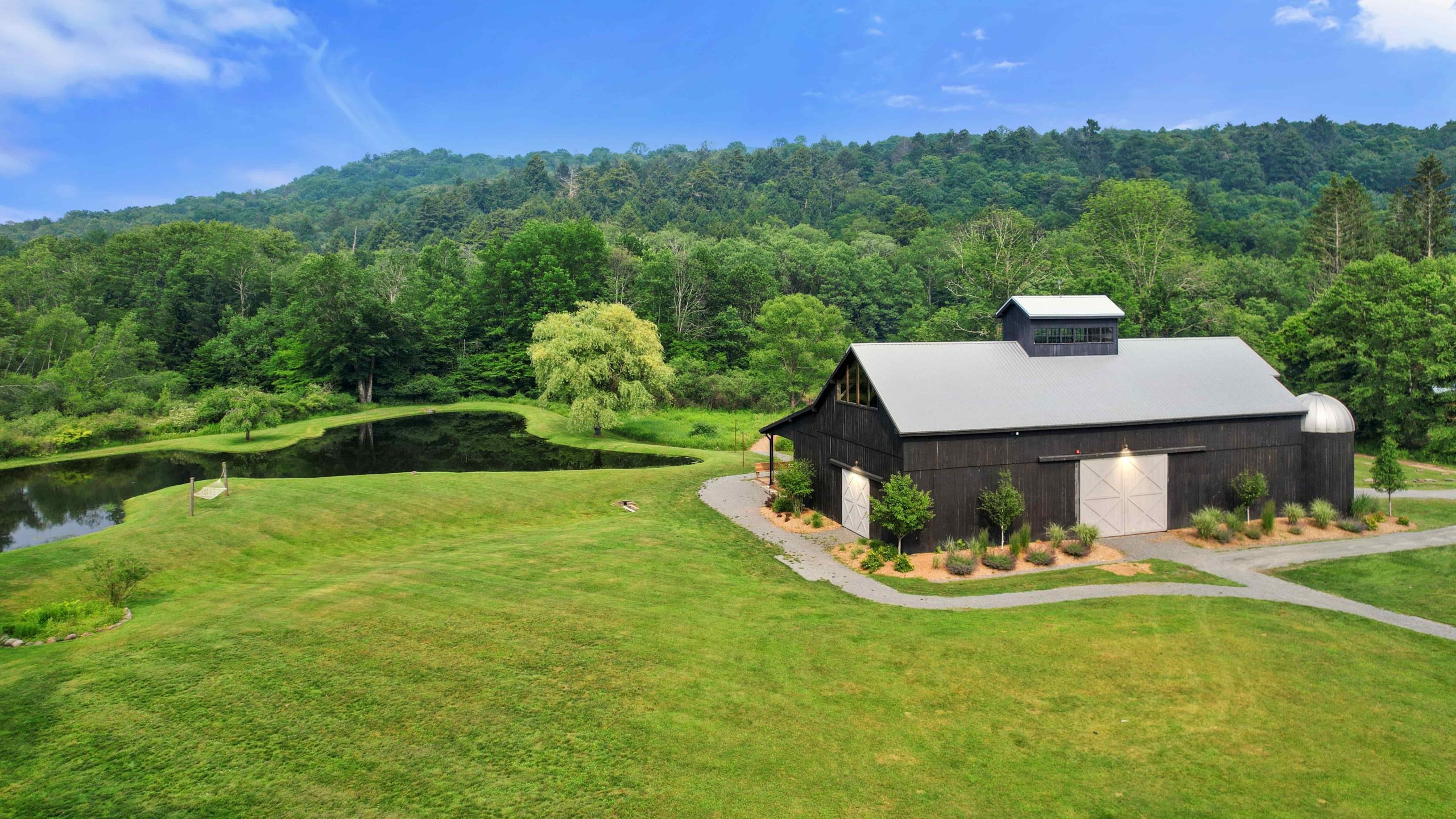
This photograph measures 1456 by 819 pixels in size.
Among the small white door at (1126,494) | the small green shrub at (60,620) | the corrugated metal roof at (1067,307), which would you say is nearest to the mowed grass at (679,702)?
the small green shrub at (60,620)

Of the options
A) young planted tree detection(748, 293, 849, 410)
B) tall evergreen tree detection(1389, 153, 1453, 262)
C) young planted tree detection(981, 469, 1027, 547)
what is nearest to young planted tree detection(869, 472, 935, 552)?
young planted tree detection(981, 469, 1027, 547)

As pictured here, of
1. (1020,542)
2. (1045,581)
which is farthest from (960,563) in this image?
(1020,542)

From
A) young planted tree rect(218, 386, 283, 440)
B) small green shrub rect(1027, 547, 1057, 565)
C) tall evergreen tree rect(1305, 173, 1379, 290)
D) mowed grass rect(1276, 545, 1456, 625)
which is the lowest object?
mowed grass rect(1276, 545, 1456, 625)

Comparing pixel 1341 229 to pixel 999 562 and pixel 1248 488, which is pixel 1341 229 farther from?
pixel 999 562

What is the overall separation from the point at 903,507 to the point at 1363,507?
16.9 m

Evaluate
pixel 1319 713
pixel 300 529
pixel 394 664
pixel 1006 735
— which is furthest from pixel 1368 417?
pixel 300 529

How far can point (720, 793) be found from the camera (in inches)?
344

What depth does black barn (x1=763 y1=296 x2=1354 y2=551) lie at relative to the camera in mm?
20703

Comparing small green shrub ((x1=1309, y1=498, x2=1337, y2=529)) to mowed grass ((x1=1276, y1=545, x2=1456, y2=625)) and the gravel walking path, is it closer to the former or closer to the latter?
the gravel walking path

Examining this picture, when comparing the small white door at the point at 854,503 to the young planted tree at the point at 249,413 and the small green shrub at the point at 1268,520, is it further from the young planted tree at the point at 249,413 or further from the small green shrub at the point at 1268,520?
the young planted tree at the point at 249,413

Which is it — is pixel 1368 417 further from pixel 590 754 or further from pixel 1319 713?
pixel 590 754

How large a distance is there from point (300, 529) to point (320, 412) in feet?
124

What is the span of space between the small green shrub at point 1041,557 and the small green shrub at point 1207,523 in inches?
215

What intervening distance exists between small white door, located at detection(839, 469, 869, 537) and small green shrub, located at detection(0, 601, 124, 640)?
59.5ft
